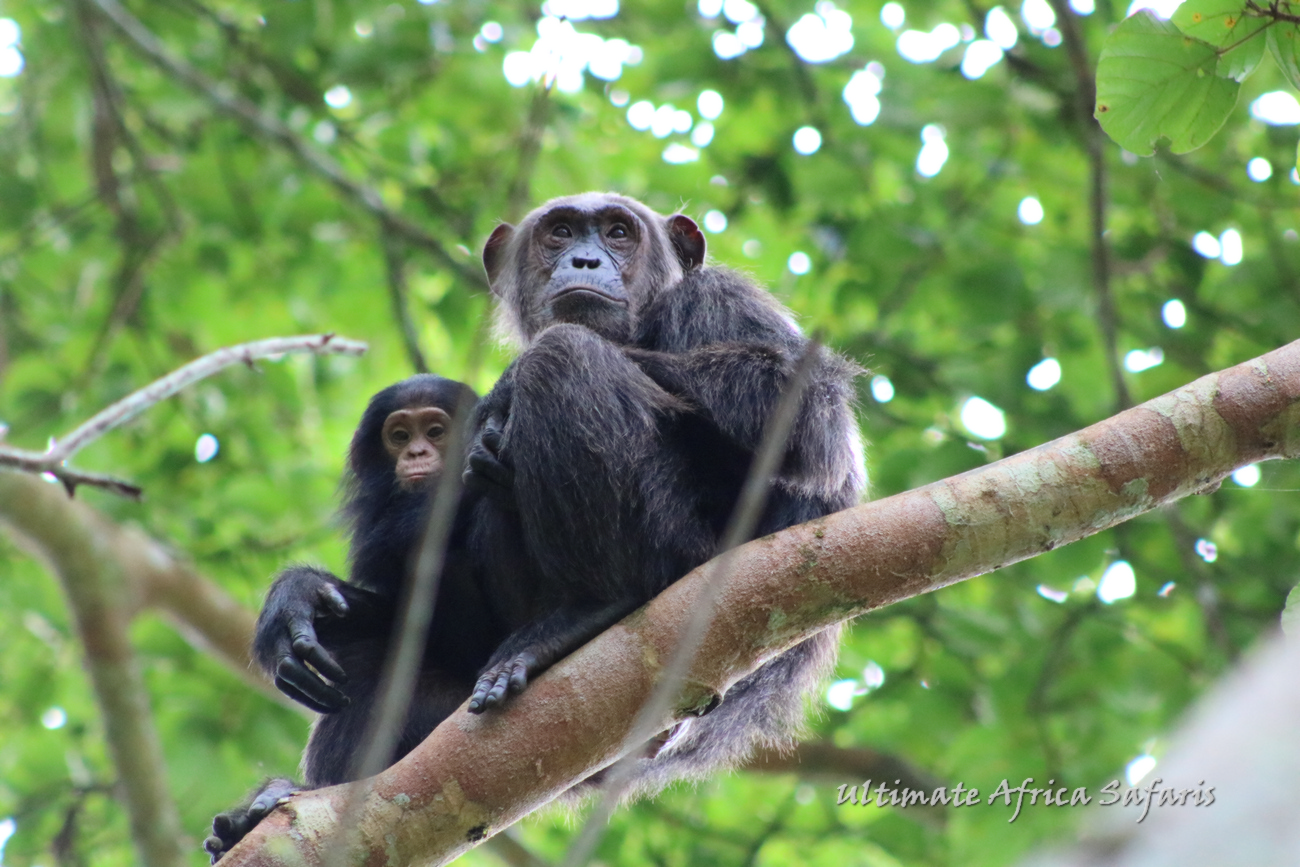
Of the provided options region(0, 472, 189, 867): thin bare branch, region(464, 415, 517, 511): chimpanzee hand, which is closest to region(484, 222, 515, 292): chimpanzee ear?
region(464, 415, 517, 511): chimpanzee hand

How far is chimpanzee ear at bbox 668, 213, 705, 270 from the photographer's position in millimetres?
5375

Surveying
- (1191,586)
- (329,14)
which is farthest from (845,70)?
(1191,586)

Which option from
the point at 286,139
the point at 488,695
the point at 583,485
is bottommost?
the point at 488,695

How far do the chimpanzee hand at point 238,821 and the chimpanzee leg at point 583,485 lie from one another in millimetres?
691

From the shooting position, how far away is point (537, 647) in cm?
319

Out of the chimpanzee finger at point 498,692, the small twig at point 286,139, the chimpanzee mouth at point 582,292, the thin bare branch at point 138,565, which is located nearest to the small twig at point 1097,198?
the chimpanzee mouth at point 582,292

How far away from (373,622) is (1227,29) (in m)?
2.97

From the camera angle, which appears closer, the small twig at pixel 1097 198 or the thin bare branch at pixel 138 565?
the small twig at pixel 1097 198

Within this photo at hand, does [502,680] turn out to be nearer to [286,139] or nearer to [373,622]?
[373,622]

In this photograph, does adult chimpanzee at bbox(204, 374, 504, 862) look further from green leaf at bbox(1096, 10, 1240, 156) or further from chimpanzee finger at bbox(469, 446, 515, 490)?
green leaf at bbox(1096, 10, 1240, 156)

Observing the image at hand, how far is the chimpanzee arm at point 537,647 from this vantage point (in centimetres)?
297

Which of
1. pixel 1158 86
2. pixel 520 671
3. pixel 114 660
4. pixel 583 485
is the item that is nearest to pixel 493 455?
pixel 583 485

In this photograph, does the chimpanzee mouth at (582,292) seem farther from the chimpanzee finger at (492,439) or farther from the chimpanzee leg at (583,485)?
the chimpanzee finger at (492,439)

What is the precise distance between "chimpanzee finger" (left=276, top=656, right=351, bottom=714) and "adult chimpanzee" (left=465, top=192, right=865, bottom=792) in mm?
545
